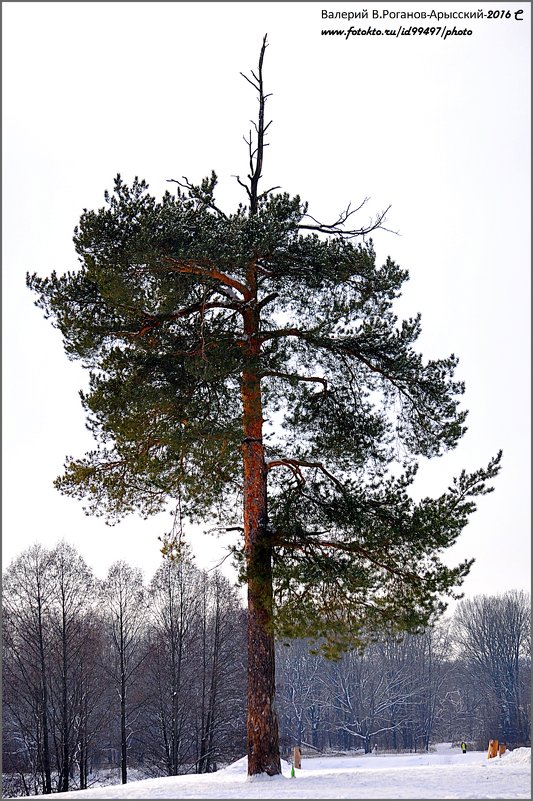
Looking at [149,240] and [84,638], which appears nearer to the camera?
[149,240]

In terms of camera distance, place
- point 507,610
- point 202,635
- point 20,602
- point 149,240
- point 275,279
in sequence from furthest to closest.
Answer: point 507,610 < point 202,635 < point 20,602 < point 275,279 < point 149,240

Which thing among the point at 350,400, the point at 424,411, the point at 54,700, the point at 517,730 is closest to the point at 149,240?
the point at 350,400

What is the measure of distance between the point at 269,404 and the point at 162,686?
22863mm

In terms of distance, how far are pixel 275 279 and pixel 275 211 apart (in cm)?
158

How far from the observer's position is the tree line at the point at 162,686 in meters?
29.5

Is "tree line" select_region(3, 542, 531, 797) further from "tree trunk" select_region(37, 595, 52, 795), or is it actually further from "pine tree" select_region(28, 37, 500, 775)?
"pine tree" select_region(28, 37, 500, 775)

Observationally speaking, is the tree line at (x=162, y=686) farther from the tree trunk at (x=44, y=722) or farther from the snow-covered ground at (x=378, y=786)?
the snow-covered ground at (x=378, y=786)

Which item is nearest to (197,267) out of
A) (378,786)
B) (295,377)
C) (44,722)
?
(295,377)

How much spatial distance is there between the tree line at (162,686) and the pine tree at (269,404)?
8.91 meters

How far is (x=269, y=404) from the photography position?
1446 centimetres

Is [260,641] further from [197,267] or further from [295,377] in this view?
[197,267]

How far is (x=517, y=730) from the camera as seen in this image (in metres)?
45.9

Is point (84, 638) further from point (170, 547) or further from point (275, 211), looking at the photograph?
point (275, 211)

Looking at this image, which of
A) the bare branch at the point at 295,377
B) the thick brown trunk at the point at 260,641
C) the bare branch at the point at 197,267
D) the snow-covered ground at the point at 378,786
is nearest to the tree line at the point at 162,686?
the snow-covered ground at the point at 378,786
